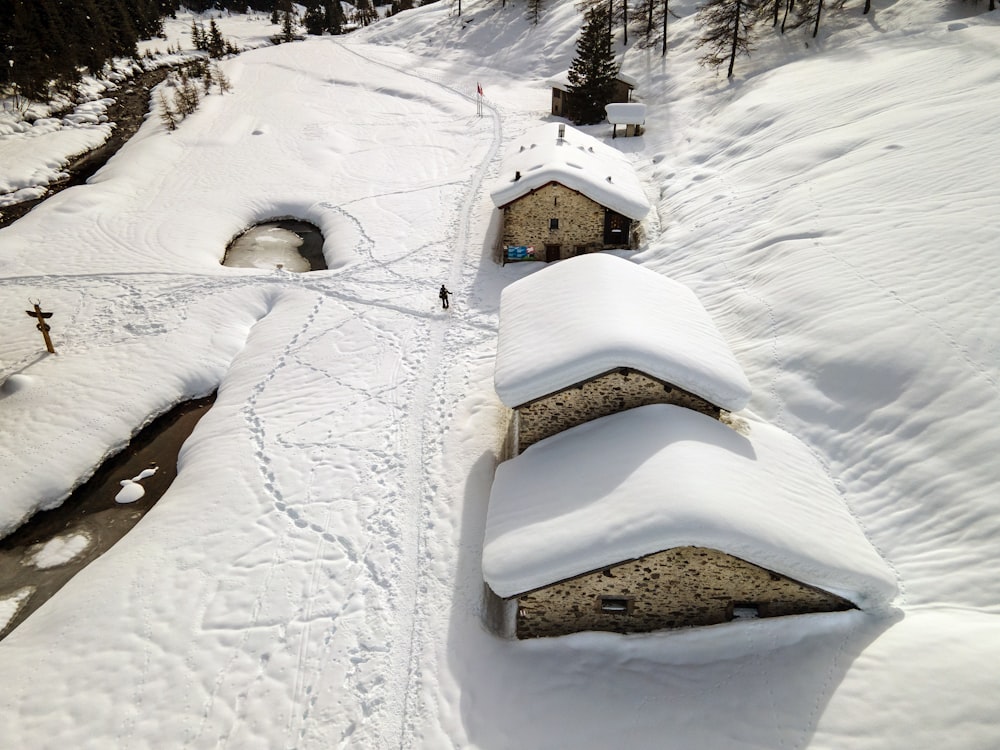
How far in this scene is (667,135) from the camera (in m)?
35.6

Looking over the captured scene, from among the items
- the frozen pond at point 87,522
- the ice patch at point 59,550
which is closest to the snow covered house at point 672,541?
the frozen pond at point 87,522

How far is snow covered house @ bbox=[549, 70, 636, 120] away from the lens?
3981cm

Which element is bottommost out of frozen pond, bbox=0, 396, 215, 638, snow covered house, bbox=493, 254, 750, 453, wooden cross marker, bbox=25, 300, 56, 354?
frozen pond, bbox=0, 396, 215, 638

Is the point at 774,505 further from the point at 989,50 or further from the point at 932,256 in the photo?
the point at 989,50

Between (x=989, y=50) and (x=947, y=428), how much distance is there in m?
26.3

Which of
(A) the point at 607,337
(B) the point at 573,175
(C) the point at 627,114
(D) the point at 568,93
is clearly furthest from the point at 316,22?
(A) the point at 607,337

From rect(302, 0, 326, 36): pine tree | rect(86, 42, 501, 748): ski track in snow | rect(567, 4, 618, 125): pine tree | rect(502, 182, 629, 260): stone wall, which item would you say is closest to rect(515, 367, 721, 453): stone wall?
rect(86, 42, 501, 748): ski track in snow

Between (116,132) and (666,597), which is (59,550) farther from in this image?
(116,132)

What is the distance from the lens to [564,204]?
77.6 feet

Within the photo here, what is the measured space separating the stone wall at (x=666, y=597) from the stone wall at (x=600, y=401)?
12.3 feet

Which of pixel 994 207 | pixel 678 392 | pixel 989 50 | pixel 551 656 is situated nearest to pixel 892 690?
pixel 551 656

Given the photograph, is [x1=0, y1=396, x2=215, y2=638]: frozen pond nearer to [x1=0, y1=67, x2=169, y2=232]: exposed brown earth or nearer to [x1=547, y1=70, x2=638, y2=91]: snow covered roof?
[x1=0, y1=67, x2=169, y2=232]: exposed brown earth

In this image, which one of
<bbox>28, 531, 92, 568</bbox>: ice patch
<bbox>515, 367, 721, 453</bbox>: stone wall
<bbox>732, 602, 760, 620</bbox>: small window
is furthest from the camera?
<bbox>28, 531, 92, 568</bbox>: ice patch

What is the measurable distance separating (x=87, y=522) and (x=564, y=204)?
18818mm
